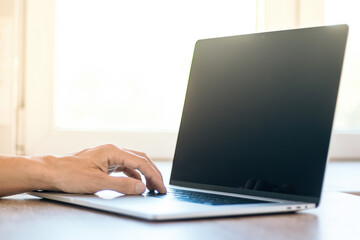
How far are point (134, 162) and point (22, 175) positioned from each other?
0.16m

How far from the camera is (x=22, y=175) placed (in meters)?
0.80

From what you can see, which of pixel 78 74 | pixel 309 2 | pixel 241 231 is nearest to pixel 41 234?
pixel 241 231

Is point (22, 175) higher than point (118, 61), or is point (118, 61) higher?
point (118, 61)

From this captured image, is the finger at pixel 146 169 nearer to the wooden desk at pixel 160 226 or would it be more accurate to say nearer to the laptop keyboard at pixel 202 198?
the laptop keyboard at pixel 202 198

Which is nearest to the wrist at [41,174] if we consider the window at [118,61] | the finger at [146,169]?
the finger at [146,169]

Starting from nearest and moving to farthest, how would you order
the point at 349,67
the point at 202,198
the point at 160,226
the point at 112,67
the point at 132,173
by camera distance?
1. the point at 160,226
2. the point at 202,198
3. the point at 132,173
4. the point at 112,67
5. the point at 349,67

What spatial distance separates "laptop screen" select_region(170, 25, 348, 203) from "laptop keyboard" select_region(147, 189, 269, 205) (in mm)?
49

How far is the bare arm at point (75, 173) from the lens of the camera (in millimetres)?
784

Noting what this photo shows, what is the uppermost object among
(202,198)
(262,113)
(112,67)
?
(112,67)

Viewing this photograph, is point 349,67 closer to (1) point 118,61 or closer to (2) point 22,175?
(1) point 118,61

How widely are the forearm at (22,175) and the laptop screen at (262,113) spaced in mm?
251

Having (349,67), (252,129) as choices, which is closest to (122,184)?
(252,129)

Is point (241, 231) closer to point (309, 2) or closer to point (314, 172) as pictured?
point (314, 172)

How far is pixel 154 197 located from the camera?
76 cm
